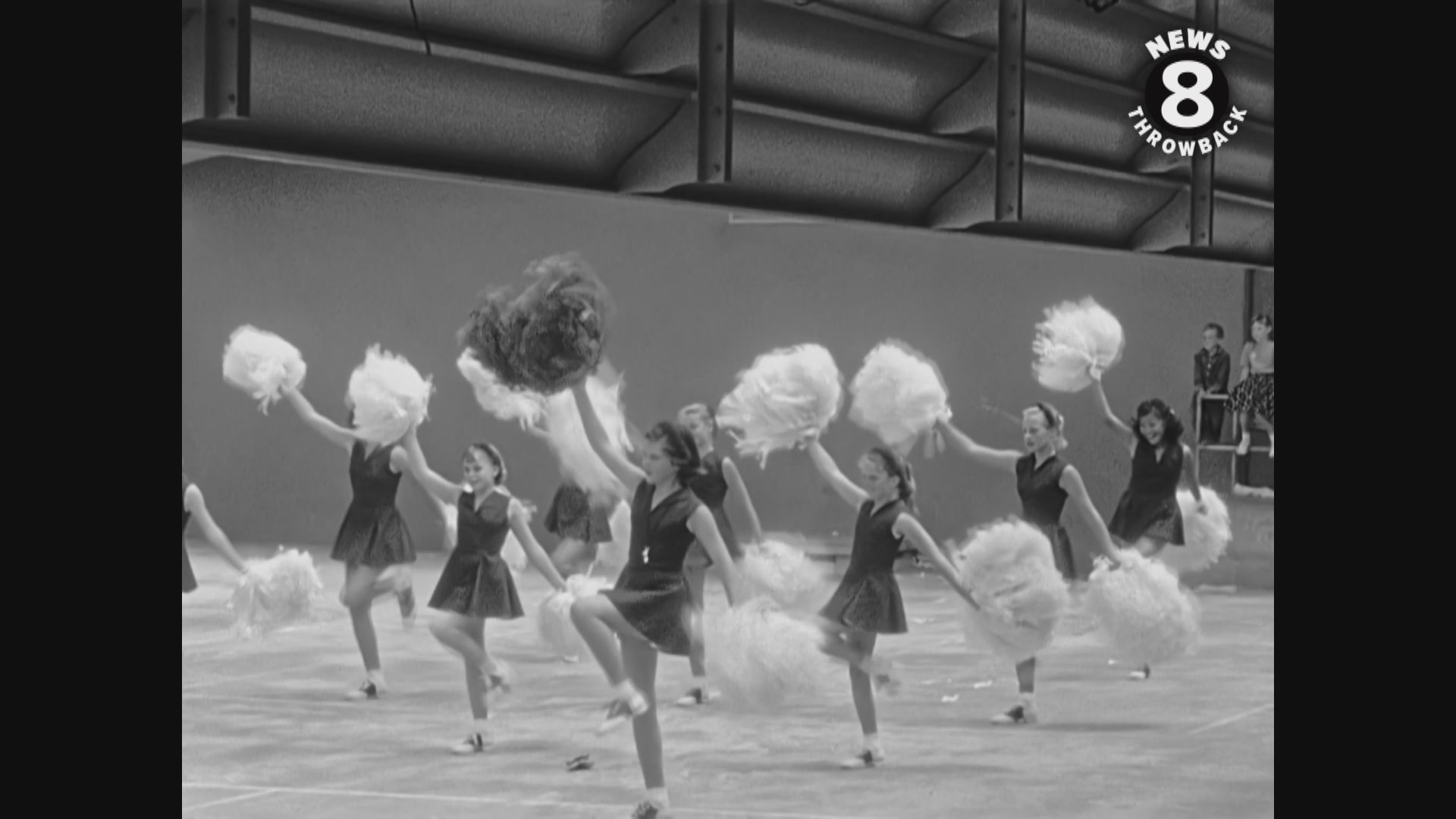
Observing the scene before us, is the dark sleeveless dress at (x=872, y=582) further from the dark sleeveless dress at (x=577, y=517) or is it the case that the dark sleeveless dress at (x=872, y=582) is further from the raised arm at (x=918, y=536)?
the dark sleeveless dress at (x=577, y=517)

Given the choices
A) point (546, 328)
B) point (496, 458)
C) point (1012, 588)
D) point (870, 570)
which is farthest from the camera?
point (1012, 588)

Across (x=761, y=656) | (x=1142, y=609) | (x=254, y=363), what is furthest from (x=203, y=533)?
(x=1142, y=609)

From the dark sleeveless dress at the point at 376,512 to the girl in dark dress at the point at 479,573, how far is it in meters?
0.09

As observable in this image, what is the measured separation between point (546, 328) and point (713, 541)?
0.72 m

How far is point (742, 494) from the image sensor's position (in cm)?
562

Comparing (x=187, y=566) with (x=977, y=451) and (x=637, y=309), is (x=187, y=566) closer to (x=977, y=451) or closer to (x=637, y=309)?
(x=637, y=309)

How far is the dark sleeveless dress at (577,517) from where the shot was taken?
211 inches

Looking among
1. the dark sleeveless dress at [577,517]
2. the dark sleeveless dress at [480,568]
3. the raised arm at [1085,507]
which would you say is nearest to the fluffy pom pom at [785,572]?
the dark sleeveless dress at [577,517]

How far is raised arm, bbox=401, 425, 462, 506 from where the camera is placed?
5734 millimetres

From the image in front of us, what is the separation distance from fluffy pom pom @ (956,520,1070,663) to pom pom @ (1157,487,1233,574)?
0.48 m

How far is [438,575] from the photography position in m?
5.77

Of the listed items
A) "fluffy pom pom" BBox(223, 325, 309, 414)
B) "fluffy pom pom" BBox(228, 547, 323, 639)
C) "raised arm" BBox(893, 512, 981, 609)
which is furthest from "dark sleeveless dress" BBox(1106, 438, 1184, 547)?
"fluffy pom pom" BBox(223, 325, 309, 414)

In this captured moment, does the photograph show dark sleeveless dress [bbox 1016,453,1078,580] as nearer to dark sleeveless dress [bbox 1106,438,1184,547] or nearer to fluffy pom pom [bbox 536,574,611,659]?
dark sleeveless dress [bbox 1106,438,1184,547]
